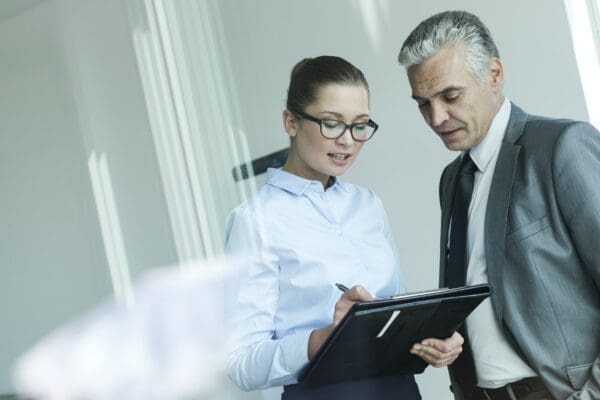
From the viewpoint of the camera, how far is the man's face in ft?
4.72

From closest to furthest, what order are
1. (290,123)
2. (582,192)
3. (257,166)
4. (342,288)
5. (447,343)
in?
(582,192) < (447,343) < (342,288) < (290,123) < (257,166)

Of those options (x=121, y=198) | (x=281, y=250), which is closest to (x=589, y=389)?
(x=281, y=250)

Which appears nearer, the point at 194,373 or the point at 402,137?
the point at 194,373

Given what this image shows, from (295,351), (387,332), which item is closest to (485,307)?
(387,332)

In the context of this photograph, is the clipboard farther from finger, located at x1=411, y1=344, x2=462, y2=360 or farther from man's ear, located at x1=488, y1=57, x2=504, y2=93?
man's ear, located at x1=488, y1=57, x2=504, y2=93

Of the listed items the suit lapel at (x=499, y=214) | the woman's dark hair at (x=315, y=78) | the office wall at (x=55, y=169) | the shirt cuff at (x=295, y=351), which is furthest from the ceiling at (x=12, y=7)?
the suit lapel at (x=499, y=214)

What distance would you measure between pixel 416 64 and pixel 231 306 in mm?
544

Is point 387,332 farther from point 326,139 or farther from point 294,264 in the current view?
point 326,139

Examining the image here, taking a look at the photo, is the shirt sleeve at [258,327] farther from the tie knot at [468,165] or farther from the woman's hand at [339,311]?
the tie knot at [468,165]

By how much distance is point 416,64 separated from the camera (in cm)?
147

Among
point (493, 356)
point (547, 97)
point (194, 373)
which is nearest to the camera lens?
point (493, 356)

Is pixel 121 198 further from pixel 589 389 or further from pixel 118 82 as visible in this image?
pixel 589 389

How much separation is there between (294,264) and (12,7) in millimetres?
641

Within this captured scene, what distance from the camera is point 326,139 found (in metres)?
1.54
